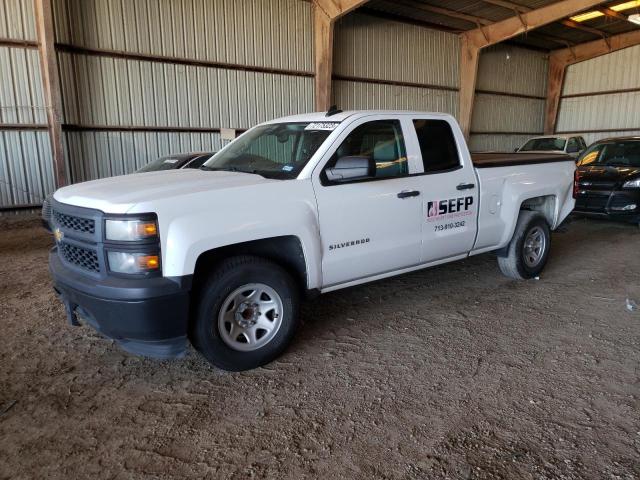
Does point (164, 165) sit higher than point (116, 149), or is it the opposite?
point (116, 149)

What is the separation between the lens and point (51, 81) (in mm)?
10547

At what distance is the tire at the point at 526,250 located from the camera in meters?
5.66

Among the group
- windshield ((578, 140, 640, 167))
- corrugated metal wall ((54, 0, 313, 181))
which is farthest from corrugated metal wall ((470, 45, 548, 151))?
windshield ((578, 140, 640, 167))

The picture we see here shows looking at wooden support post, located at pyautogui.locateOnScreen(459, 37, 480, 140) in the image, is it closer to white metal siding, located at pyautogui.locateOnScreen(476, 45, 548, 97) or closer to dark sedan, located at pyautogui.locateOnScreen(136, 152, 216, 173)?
white metal siding, located at pyautogui.locateOnScreen(476, 45, 548, 97)

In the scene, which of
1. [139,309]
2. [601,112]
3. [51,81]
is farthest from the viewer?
[601,112]

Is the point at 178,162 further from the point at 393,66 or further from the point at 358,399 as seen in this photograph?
the point at 393,66

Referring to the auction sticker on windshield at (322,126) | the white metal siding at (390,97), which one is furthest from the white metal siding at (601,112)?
the auction sticker on windshield at (322,126)

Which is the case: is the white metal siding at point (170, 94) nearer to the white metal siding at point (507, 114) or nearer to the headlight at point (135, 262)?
the white metal siding at point (507, 114)

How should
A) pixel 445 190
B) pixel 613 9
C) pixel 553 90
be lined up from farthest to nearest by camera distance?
pixel 553 90, pixel 613 9, pixel 445 190

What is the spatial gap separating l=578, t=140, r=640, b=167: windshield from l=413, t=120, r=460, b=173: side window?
6495 millimetres

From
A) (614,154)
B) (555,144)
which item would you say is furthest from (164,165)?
(555,144)

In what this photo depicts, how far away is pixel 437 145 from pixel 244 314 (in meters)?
2.54

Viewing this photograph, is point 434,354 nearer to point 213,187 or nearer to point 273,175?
point 273,175

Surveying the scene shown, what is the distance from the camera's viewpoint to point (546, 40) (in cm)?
2081
